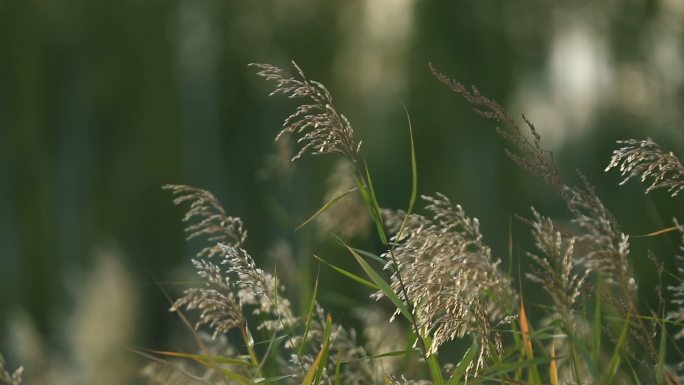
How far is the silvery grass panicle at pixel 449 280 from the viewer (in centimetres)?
157

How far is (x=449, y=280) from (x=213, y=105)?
544 inches

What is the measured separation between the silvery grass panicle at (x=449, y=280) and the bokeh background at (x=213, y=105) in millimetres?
11251

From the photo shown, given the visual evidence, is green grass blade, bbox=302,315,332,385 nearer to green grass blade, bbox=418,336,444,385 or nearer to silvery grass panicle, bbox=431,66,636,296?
green grass blade, bbox=418,336,444,385

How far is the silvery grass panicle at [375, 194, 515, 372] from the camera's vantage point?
157cm

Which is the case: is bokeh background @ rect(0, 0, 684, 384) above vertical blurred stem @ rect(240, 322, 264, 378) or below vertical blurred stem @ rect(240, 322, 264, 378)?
below

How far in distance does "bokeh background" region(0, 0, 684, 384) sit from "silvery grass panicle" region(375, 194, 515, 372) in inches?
443

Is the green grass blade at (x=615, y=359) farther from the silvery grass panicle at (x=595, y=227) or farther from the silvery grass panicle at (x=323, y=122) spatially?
the silvery grass panicle at (x=323, y=122)

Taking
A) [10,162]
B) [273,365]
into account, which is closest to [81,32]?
[10,162]

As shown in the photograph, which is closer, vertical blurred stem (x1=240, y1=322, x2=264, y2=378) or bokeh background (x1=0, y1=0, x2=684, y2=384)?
vertical blurred stem (x1=240, y1=322, x2=264, y2=378)

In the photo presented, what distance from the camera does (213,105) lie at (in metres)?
15.3

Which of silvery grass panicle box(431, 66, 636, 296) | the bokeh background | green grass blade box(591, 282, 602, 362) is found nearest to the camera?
silvery grass panicle box(431, 66, 636, 296)

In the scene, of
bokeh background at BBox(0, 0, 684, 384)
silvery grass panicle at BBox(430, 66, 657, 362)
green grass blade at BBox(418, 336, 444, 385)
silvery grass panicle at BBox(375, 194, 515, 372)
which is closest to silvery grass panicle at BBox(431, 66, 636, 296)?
silvery grass panicle at BBox(430, 66, 657, 362)

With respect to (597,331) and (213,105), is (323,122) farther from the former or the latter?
(213,105)

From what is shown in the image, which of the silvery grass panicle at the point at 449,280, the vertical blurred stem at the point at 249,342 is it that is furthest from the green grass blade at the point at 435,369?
the vertical blurred stem at the point at 249,342
